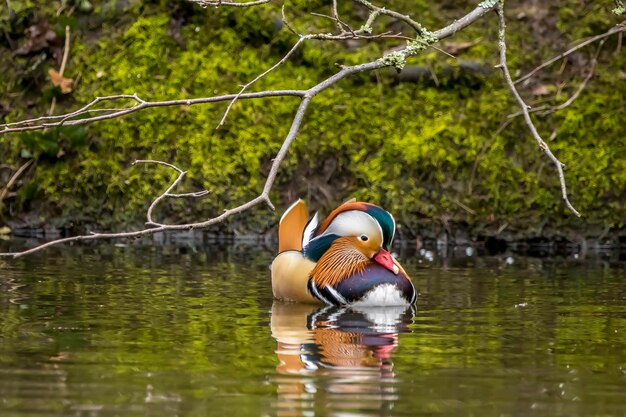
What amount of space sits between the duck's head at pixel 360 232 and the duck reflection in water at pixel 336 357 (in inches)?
20.0

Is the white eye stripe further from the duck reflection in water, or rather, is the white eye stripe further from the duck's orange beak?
the duck reflection in water

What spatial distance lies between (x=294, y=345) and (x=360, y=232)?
2276mm

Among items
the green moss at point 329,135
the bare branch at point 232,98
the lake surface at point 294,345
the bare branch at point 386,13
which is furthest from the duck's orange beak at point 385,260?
the green moss at point 329,135

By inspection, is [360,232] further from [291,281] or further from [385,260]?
[291,281]

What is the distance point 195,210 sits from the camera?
39.6 ft

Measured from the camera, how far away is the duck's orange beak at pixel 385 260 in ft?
26.2

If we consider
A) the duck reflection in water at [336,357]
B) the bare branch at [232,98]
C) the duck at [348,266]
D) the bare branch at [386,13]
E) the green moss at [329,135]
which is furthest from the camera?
the green moss at [329,135]

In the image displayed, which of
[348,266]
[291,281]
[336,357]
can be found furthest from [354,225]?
[336,357]

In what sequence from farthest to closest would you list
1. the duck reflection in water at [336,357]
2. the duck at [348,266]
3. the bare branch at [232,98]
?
the duck at [348,266], the bare branch at [232,98], the duck reflection in water at [336,357]

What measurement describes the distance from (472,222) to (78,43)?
4158mm

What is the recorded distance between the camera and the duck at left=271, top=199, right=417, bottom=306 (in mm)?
7852

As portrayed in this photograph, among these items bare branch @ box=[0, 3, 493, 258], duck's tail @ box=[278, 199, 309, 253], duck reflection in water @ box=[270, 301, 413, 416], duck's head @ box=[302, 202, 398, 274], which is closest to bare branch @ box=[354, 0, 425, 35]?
bare branch @ box=[0, 3, 493, 258]

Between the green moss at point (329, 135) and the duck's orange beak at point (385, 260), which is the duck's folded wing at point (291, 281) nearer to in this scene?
the duck's orange beak at point (385, 260)

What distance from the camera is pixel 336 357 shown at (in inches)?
223
